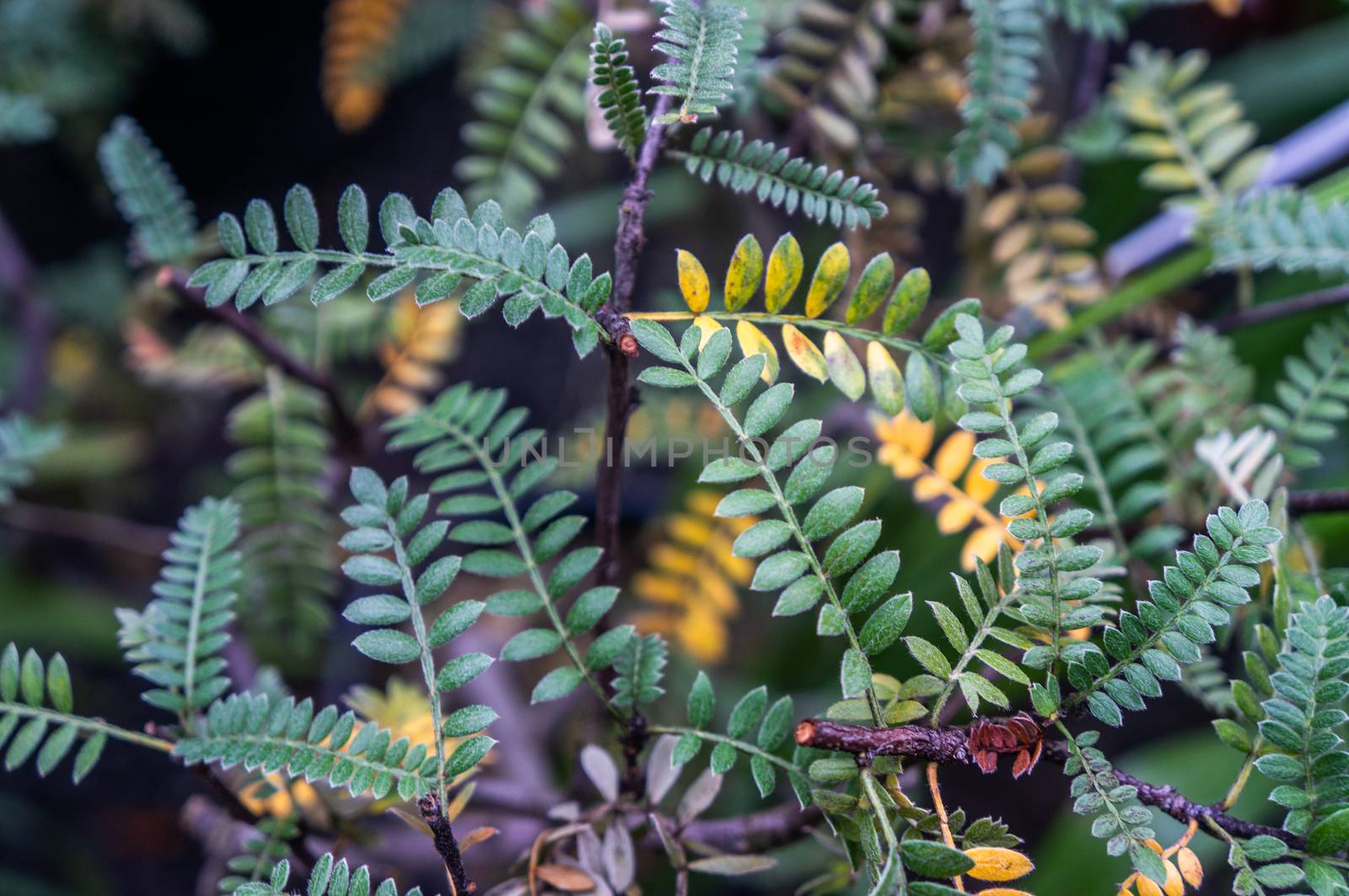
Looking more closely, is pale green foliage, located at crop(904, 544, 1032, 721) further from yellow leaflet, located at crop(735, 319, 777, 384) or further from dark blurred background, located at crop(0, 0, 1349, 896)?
dark blurred background, located at crop(0, 0, 1349, 896)

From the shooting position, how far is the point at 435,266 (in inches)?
18.0

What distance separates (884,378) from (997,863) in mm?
286

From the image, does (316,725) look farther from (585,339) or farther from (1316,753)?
(1316,753)

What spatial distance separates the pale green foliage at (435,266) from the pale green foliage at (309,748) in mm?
257

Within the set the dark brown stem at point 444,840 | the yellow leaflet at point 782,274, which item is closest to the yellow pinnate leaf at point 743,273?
the yellow leaflet at point 782,274

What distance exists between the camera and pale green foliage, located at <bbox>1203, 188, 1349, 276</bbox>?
27.1 inches

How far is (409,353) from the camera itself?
41.4 inches

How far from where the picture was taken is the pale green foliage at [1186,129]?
0.86 metres

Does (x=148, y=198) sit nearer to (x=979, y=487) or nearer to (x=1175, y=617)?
(x=979, y=487)

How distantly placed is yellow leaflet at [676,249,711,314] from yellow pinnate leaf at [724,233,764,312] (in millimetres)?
15

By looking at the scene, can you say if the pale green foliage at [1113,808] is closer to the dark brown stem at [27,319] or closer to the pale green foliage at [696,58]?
the pale green foliage at [696,58]

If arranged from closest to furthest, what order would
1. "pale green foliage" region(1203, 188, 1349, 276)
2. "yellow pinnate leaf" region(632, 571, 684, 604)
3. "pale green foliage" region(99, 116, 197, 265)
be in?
"pale green foliage" region(1203, 188, 1349, 276)
"pale green foliage" region(99, 116, 197, 265)
"yellow pinnate leaf" region(632, 571, 684, 604)

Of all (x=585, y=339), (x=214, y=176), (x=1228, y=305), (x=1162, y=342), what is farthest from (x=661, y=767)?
(x=214, y=176)

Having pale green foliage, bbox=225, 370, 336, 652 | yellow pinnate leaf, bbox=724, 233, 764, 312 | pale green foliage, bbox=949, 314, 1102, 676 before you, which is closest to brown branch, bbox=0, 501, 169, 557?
pale green foliage, bbox=225, 370, 336, 652
